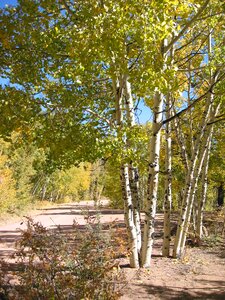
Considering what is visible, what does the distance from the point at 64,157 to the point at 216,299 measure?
183 inches

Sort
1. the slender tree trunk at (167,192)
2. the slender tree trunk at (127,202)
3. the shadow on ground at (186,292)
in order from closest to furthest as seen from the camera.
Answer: the shadow on ground at (186,292) → the slender tree trunk at (127,202) → the slender tree trunk at (167,192)

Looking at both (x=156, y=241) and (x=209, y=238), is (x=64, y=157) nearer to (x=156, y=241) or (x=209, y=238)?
(x=156, y=241)

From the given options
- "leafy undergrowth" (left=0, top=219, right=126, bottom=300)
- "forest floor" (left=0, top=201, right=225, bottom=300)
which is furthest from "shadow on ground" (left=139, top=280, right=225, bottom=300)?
"leafy undergrowth" (left=0, top=219, right=126, bottom=300)

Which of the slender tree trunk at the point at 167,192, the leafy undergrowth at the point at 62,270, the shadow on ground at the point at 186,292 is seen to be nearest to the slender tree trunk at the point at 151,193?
the shadow on ground at the point at 186,292

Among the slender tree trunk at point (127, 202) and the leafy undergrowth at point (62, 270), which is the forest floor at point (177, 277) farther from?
the leafy undergrowth at point (62, 270)

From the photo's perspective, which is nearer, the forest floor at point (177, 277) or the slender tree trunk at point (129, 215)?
the forest floor at point (177, 277)

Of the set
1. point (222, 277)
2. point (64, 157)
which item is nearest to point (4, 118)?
point (64, 157)

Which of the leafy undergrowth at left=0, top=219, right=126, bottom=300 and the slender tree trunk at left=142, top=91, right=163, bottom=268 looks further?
the slender tree trunk at left=142, top=91, right=163, bottom=268

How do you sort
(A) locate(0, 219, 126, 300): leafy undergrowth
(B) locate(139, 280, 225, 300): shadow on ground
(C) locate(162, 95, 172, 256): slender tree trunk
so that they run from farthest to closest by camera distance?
(C) locate(162, 95, 172, 256): slender tree trunk
(B) locate(139, 280, 225, 300): shadow on ground
(A) locate(0, 219, 126, 300): leafy undergrowth

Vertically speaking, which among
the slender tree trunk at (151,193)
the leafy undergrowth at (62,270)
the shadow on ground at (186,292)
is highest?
the slender tree trunk at (151,193)

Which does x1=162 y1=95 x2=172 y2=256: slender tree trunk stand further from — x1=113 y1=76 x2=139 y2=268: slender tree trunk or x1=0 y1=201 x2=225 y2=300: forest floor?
x1=113 y1=76 x2=139 y2=268: slender tree trunk

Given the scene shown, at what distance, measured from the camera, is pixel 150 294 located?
19.8 feet

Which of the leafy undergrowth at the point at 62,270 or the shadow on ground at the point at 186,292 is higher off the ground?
the leafy undergrowth at the point at 62,270

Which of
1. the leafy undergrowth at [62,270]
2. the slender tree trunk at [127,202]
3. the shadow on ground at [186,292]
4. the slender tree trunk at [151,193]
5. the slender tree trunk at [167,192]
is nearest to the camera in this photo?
the leafy undergrowth at [62,270]
